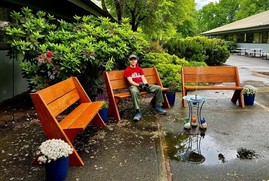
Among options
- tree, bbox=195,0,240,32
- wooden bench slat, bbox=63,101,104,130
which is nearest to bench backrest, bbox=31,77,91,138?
wooden bench slat, bbox=63,101,104,130

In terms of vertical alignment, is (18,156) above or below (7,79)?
below

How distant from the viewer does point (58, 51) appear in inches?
219

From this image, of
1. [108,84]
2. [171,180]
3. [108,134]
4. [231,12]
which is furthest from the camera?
[231,12]

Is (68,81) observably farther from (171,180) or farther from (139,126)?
(171,180)

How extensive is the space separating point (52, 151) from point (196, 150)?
6.81 ft

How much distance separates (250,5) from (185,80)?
186ft

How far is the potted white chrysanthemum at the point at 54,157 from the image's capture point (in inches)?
114

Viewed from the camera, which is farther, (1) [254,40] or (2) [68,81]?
(1) [254,40]

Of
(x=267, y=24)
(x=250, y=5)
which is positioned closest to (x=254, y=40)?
(x=267, y=24)

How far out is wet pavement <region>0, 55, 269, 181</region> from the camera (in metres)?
3.29

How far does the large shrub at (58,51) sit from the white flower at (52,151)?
2605 mm

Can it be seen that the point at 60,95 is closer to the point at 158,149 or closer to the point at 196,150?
the point at 158,149

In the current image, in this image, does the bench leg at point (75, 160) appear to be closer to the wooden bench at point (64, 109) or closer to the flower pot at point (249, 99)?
the wooden bench at point (64, 109)

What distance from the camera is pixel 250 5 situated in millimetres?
56031
